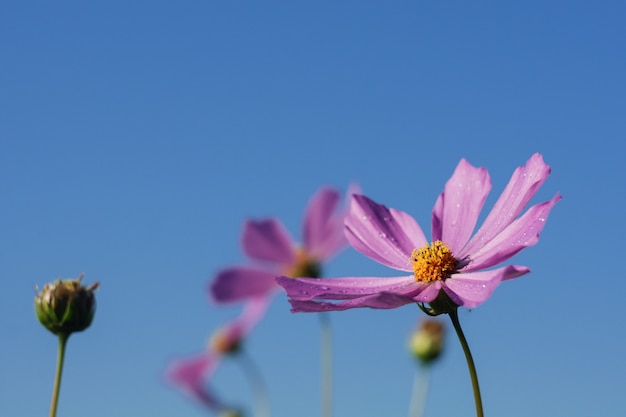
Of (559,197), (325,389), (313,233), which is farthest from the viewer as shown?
(313,233)

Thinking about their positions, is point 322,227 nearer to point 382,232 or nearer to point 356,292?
point 382,232

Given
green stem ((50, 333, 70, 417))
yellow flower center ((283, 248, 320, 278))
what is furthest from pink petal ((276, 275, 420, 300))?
yellow flower center ((283, 248, 320, 278))

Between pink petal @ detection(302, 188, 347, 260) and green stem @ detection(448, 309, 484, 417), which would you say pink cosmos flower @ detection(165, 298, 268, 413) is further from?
green stem @ detection(448, 309, 484, 417)

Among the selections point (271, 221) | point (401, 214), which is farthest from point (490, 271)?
point (271, 221)

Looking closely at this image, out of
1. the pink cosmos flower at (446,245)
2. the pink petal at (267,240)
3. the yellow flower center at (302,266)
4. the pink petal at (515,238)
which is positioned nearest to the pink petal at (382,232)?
the pink cosmos flower at (446,245)

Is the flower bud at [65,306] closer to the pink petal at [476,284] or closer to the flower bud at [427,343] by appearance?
the pink petal at [476,284]

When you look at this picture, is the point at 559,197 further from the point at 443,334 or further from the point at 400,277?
the point at 443,334
